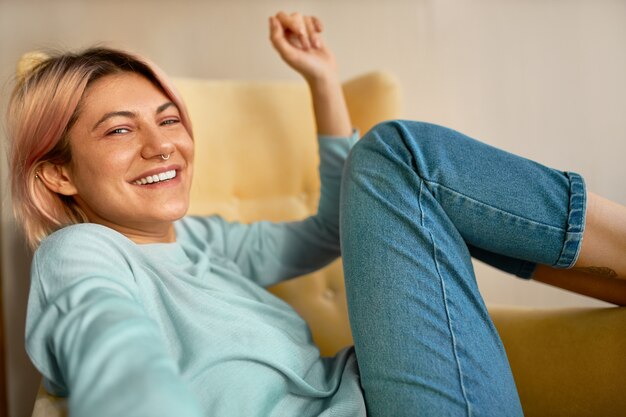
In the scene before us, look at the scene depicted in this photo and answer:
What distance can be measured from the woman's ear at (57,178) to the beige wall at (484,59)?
80cm

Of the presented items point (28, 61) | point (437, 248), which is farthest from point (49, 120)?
point (437, 248)

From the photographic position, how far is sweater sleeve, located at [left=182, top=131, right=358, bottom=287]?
1161 mm

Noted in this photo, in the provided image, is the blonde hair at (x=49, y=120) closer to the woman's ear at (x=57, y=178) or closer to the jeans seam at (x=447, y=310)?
the woman's ear at (x=57, y=178)

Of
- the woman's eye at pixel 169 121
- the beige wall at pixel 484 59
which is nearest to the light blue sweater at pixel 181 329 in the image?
the woman's eye at pixel 169 121

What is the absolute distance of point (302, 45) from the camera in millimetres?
1248

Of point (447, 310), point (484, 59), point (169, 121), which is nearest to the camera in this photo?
point (447, 310)

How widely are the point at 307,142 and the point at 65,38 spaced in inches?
30.2

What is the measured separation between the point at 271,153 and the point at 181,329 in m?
0.62

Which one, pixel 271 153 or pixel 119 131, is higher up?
pixel 119 131

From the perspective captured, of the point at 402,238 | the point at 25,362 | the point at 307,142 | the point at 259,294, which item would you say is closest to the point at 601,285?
the point at 402,238

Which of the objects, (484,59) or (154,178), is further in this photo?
(484,59)

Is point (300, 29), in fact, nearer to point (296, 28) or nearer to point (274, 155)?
point (296, 28)

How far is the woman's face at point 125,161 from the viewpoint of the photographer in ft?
2.99

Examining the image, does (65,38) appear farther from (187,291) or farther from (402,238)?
(402,238)
